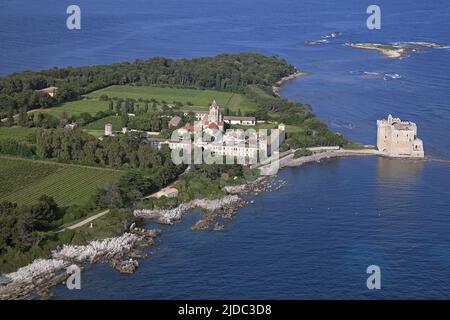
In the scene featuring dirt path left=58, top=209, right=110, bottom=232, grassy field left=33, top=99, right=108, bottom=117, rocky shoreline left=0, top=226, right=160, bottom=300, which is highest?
grassy field left=33, top=99, right=108, bottom=117

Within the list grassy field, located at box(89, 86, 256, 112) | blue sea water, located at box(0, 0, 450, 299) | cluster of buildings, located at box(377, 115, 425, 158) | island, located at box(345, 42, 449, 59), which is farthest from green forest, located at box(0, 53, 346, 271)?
island, located at box(345, 42, 449, 59)

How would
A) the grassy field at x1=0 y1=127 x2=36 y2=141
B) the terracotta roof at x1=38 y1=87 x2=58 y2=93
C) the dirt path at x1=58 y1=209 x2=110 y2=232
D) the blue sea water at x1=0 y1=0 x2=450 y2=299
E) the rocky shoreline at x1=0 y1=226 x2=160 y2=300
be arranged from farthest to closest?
the terracotta roof at x1=38 y1=87 x2=58 y2=93, the grassy field at x1=0 y1=127 x2=36 y2=141, the dirt path at x1=58 y1=209 x2=110 y2=232, the blue sea water at x1=0 y1=0 x2=450 y2=299, the rocky shoreline at x1=0 y1=226 x2=160 y2=300

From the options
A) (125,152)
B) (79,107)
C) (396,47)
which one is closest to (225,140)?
(125,152)

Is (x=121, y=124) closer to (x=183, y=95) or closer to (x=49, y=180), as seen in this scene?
(x=183, y=95)

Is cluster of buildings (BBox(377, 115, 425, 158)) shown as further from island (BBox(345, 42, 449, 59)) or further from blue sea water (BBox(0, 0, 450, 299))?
island (BBox(345, 42, 449, 59))

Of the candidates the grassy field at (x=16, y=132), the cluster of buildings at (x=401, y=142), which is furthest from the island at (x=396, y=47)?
the grassy field at (x=16, y=132)

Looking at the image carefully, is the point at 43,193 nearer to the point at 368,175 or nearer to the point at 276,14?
the point at 368,175

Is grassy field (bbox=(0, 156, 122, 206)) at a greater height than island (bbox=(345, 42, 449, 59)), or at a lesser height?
lesser
